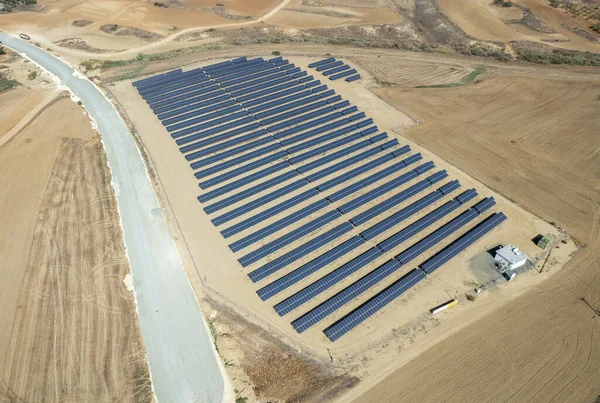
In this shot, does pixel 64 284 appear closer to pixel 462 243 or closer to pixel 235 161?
pixel 235 161

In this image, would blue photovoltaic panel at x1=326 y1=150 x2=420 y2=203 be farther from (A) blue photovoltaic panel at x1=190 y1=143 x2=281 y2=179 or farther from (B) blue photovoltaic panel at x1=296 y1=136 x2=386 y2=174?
(A) blue photovoltaic panel at x1=190 y1=143 x2=281 y2=179

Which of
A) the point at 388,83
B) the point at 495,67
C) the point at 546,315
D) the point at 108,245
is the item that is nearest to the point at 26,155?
the point at 108,245

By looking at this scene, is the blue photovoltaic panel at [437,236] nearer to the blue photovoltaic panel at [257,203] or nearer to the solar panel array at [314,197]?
the solar panel array at [314,197]

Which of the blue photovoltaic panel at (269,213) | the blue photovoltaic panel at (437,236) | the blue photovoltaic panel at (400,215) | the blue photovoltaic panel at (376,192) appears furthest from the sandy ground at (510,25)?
the blue photovoltaic panel at (269,213)

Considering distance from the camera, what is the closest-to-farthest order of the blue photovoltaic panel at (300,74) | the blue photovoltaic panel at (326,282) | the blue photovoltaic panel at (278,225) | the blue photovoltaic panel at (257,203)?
the blue photovoltaic panel at (326,282), the blue photovoltaic panel at (278,225), the blue photovoltaic panel at (257,203), the blue photovoltaic panel at (300,74)

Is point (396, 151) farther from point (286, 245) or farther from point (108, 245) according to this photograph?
point (108, 245)

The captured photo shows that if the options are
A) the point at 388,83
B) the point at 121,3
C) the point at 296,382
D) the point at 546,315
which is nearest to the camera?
the point at 296,382

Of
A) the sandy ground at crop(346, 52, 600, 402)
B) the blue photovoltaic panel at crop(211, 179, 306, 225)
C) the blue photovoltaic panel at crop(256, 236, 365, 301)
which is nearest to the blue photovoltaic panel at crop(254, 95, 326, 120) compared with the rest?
the sandy ground at crop(346, 52, 600, 402)
